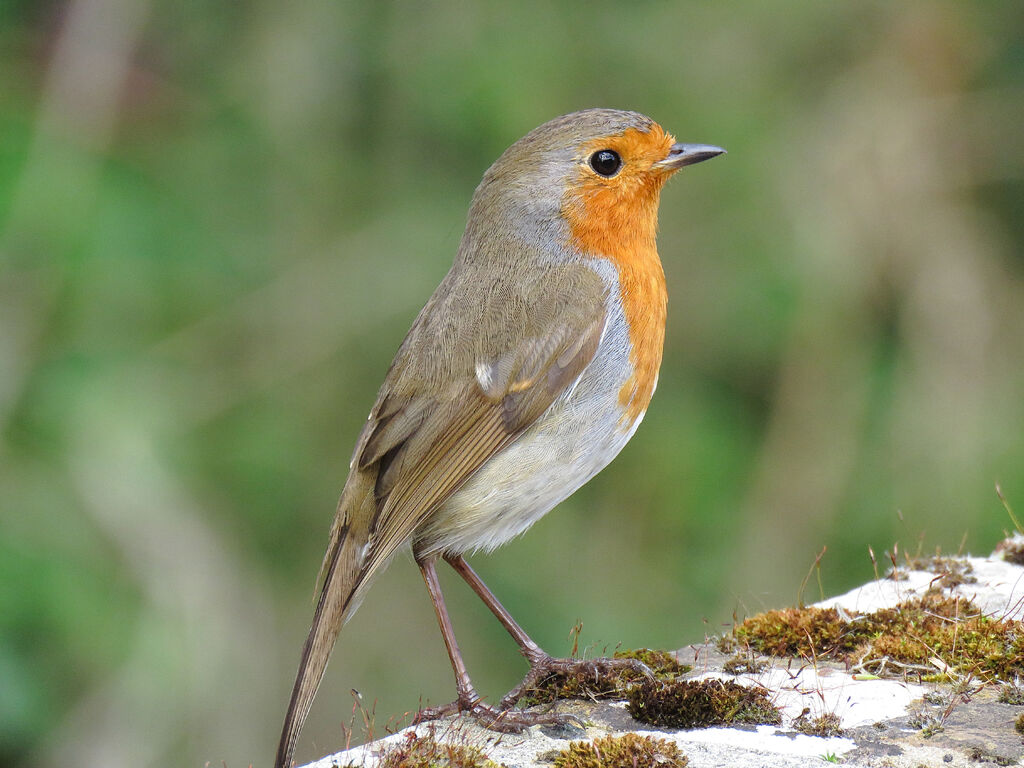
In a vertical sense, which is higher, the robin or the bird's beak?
the bird's beak

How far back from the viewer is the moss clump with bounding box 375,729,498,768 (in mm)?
2787

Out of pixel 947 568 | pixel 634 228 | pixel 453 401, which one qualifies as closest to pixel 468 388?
pixel 453 401

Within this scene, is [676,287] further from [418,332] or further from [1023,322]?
[418,332]

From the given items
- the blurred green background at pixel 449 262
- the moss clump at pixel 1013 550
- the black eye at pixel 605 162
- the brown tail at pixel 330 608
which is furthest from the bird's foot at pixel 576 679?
the blurred green background at pixel 449 262

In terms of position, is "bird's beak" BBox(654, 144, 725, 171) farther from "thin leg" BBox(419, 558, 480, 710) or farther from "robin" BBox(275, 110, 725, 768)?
"thin leg" BBox(419, 558, 480, 710)

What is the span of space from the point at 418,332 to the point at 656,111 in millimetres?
2539

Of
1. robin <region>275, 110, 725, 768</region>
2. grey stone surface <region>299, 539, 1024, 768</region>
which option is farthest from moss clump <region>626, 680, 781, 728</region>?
robin <region>275, 110, 725, 768</region>

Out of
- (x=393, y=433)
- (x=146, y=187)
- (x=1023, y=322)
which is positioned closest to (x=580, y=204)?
(x=393, y=433)

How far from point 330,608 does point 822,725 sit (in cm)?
131

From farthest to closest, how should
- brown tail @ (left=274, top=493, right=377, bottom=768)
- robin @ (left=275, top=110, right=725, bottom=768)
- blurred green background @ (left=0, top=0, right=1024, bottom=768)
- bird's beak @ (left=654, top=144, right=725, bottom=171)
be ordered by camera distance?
1. blurred green background @ (left=0, top=0, right=1024, bottom=768)
2. bird's beak @ (left=654, top=144, right=725, bottom=171)
3. robin @ (left=275, top=110, right=725, bottom=768)
4. brown tail @ (left=274, top=493, right=377, bottom=768)

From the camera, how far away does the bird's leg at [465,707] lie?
10.1ft

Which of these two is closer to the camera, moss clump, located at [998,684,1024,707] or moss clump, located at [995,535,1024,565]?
moss clump, located at [998,684,1024,707]

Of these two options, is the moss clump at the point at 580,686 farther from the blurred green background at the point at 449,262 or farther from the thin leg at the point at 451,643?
the blurred green background at the point at 449,262

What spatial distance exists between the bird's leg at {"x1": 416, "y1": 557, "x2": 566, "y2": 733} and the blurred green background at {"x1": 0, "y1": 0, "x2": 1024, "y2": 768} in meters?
1.50
